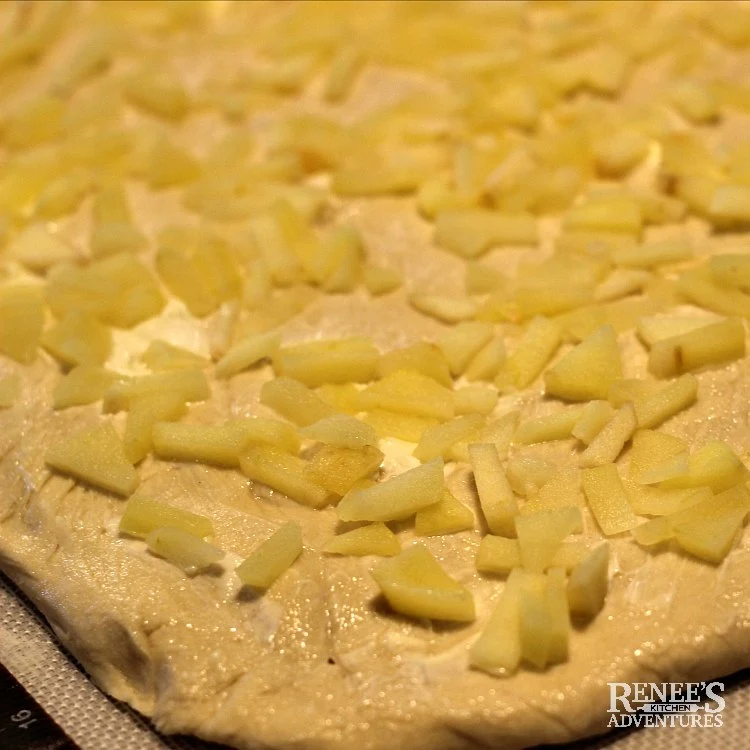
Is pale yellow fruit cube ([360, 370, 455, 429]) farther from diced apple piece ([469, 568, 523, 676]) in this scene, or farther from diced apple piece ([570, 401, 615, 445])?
diced apple piece ([469, 568, 523, 676])

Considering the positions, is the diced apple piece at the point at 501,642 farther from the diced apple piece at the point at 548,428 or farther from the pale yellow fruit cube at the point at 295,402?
the pale yellow fruit cube at the point at 295,402

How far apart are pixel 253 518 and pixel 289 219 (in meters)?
0.88

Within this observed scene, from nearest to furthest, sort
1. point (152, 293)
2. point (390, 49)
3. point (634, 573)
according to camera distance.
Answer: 1. point (634, 573)
2. point (152, 293)
3. point (390, 49)

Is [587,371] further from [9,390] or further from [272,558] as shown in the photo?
[9,390]

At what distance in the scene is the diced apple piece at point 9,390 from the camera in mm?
2033

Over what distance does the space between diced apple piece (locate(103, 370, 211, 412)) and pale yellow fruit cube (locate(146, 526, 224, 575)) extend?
35 cm

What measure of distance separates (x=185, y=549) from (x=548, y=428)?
721mm

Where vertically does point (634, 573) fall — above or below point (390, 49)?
below

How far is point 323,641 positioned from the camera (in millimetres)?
1601

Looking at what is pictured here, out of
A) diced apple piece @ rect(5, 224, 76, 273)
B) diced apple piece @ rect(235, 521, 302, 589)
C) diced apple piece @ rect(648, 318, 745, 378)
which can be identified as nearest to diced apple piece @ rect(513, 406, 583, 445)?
diced apple piece @ rect(648, 318, 745, 378)

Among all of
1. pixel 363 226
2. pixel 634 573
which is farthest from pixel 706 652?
pixel 363 226

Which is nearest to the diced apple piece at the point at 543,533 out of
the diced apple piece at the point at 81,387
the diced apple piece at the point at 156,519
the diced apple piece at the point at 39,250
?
the diced apple piece at the point at 156,519

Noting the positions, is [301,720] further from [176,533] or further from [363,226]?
[363,226]

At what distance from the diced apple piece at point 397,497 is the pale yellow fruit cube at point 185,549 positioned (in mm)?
243
